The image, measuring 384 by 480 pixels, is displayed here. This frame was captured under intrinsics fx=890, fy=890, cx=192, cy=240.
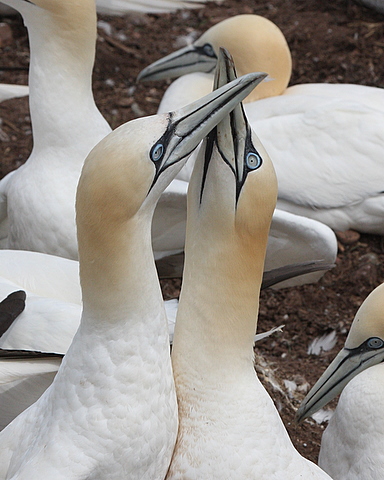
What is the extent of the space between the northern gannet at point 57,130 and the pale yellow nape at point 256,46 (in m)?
1.73

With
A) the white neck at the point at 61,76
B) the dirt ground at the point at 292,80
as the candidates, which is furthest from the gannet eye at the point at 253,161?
the dirt ground at the point at 292,80

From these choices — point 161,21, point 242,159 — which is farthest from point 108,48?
point 242,159

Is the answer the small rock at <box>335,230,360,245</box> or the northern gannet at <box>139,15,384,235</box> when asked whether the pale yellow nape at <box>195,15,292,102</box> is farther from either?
the small rock at <box>335,230,360,245</box>

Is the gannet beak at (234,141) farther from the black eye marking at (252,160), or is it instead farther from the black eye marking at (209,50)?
the black eye marking at (209,50)

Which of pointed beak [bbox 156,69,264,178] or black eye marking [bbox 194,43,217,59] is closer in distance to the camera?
pointed beak [bbox 156,69,264,178]

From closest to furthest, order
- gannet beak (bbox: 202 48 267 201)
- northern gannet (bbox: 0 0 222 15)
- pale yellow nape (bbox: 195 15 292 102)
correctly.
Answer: gannet beak (bbox: 202 48 267 201) → pale yellow nape (bbox: 195 15 292 102) → northern gannet (bbox: 0 0 222 15)

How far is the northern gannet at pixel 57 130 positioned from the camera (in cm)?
416

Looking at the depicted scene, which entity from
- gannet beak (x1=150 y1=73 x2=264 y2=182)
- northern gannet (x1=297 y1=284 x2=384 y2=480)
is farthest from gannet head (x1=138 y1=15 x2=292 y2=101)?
gannet beak (x1=150 y1=73 x2=264 y2=182)

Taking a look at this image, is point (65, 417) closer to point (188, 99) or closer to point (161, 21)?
point (188, 99)

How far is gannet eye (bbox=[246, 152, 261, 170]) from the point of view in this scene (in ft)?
8.82

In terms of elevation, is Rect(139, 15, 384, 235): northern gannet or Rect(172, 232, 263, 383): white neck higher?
Rect(172, 232, 263, 383): white neck

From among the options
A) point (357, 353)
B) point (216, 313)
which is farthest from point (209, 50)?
point (216, 313)

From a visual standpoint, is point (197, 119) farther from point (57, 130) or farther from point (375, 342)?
point (57, 130)

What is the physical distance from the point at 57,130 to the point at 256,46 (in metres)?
1.97
